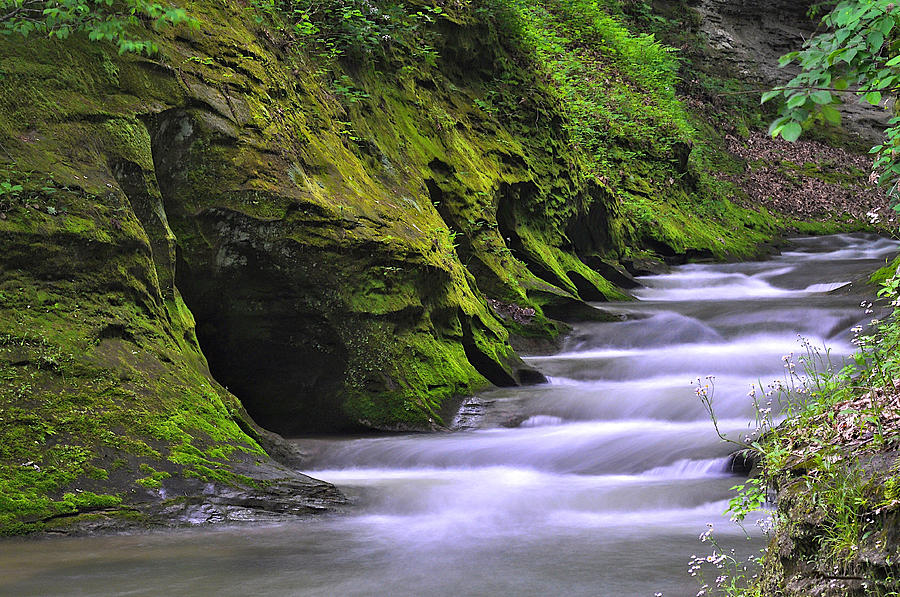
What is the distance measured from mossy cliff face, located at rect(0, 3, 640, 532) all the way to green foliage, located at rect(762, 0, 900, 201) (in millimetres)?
4120

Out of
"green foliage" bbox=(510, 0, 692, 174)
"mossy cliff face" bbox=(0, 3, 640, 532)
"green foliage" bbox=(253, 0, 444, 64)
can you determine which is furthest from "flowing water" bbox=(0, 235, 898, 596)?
"green foliage" bbox=(510, 0, 692, 174)

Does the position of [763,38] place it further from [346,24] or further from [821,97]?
[821,97]

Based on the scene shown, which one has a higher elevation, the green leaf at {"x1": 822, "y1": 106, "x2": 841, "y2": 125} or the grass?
the green leaf at {"x1": 822, "y1": 106, "x2": 841, "y2": 125}

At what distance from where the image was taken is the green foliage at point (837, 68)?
235 centimetres

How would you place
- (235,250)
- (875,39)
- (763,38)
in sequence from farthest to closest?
(763,38), (235,250), (875,39)

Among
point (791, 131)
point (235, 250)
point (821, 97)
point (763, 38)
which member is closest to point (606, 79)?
point (763, 38)

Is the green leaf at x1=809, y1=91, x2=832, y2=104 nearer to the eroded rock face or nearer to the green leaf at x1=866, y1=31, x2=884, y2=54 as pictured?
the green leaf at x1=866, y1=31, x2=884, y2=54

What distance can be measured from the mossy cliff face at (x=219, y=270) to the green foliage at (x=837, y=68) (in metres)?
4.12

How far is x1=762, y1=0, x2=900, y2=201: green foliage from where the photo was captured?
2.35 metres

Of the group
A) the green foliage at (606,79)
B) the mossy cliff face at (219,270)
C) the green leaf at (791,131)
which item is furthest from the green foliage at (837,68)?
the green foliage at (606,79)

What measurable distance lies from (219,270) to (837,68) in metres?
5.75

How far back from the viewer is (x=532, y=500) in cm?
587

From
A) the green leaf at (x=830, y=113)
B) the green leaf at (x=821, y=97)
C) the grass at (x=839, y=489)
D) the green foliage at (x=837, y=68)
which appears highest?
the green foliage at (x=837, y=68)

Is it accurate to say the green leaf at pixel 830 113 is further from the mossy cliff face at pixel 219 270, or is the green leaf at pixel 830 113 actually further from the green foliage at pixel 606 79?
the green foliage at pixel 606 79
